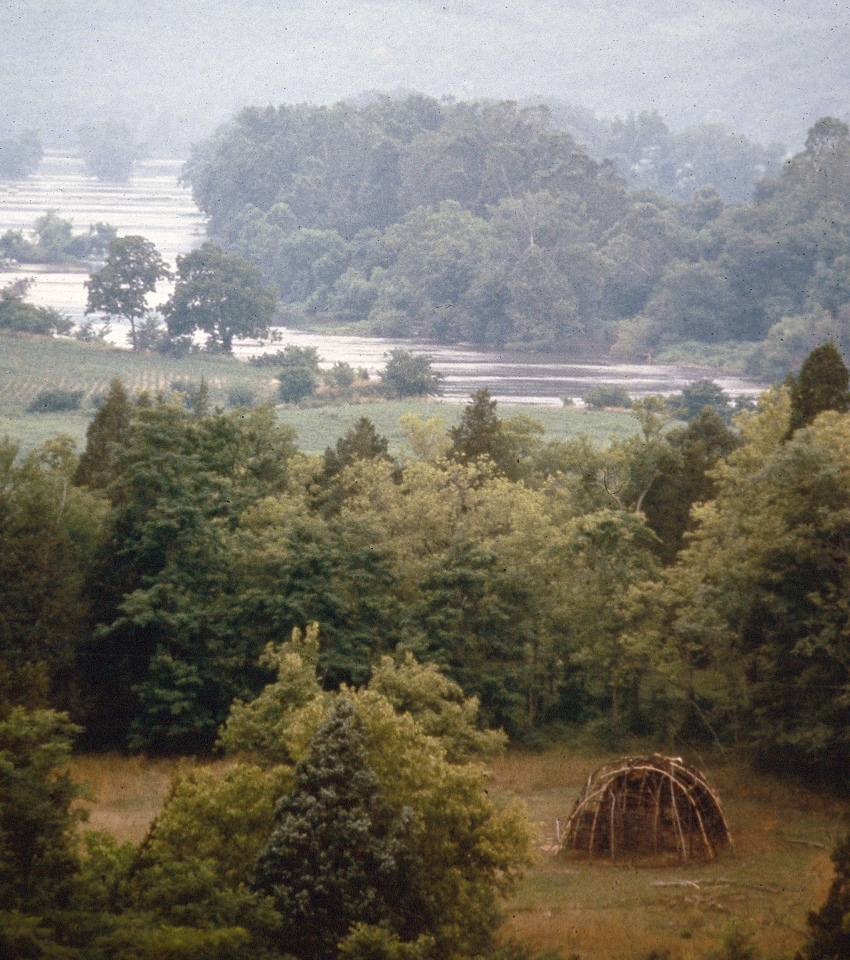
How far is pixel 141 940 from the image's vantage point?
10.2 m

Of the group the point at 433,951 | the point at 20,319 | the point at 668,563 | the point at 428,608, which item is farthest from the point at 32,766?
the point at 20,319

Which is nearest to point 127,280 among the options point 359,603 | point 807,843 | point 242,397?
point 242,397

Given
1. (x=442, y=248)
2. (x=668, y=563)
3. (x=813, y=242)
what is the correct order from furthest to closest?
(x=442, y=248)
(x=813, y=242)
(x=668, y=563)

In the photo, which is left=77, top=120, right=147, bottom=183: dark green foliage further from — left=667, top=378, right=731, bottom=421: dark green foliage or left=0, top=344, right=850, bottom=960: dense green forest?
left=0, top=344, right=850, bottom=960: dense green forest

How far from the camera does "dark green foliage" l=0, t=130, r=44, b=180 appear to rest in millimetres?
172375

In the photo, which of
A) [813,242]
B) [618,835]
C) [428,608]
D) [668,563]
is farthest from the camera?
[813,242]

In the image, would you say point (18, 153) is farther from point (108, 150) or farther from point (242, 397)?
point (242, 397)

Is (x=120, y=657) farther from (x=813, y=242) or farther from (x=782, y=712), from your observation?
(x=813, y=242)

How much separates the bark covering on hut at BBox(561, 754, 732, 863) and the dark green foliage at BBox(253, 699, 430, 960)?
8376 mm

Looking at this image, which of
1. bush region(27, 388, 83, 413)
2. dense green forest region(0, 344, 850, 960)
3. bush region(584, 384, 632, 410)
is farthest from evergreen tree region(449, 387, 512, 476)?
bush region(584, 384, 632, 410)

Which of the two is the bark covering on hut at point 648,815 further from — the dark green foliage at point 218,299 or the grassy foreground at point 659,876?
the dark green foliage at point 218,299

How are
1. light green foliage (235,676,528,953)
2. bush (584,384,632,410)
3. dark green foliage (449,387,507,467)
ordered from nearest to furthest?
light green foliage (235,676,528,953), dark green foliage (449,387,507,467), bush (584,384,632,410)

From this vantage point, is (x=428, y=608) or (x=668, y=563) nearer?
(x=428, y=608)

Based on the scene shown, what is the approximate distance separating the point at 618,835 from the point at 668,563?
524 inches
